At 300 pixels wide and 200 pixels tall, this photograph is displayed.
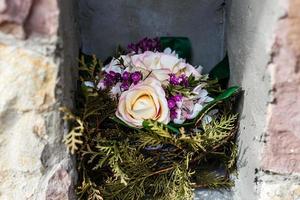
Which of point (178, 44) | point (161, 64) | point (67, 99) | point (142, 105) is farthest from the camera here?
point (178, 44)

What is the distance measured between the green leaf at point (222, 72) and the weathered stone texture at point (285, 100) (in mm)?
294

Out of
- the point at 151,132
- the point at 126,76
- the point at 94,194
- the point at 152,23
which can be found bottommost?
the point at 94,194

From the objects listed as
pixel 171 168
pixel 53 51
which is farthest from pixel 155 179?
pixel 53 51

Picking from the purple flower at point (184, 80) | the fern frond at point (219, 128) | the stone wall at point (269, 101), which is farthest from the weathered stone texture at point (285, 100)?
the purple flower at point (184, 80)

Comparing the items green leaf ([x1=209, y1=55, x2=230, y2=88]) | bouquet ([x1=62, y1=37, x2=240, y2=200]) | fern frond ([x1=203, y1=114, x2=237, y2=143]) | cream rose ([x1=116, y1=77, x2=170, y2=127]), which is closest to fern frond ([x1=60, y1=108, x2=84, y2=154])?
bouquet ([x1=62, y1=37, x2=240, y2=200])

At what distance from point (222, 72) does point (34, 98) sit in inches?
18.8

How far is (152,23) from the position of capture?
1120mm

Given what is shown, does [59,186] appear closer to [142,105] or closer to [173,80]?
[142,105]

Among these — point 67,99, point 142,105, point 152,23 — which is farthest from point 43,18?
point 152,23

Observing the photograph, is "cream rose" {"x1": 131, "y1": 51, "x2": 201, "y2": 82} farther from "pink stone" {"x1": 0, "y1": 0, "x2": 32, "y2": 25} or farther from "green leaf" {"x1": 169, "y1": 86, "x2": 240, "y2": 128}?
"pink stone" {"x1": 0, "y1": 0, "x2": 32, "y2": 25}

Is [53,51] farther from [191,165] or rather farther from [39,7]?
[191,165]

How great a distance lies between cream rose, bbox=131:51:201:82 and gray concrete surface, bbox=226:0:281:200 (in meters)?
0.10

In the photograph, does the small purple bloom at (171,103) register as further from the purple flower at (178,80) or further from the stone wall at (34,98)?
the stone wall at (34,98)

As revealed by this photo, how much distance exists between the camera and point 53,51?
0.69 m
